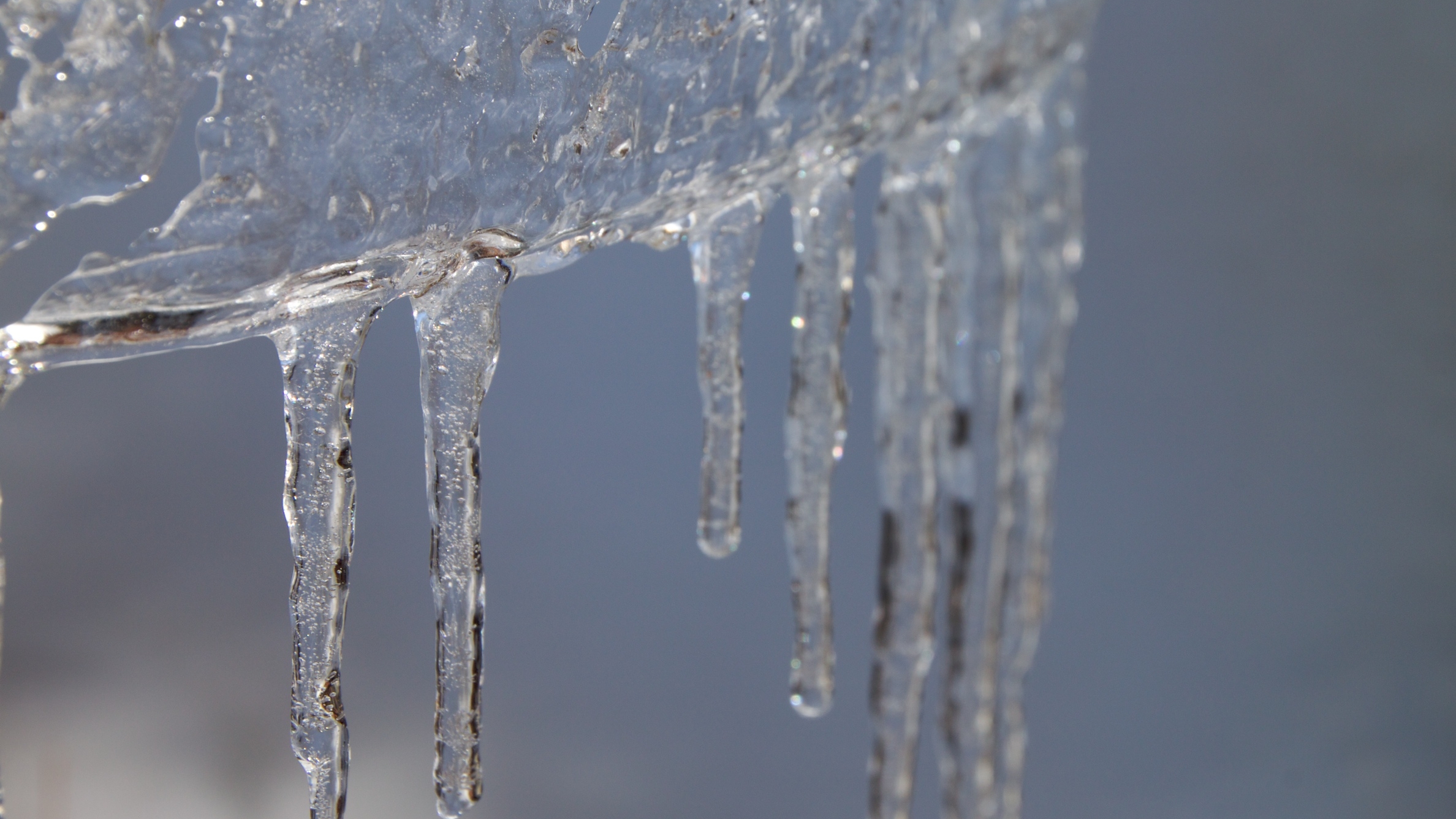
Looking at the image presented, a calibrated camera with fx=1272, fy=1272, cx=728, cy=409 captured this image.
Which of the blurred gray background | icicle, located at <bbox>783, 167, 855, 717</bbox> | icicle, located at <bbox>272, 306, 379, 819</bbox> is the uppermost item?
the blurred gray background

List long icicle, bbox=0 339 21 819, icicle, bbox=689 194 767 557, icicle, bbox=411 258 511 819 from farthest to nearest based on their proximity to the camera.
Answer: icicle, bbox=689 194 767 557 < icicle, bbox=411 258 511 819 < long icicle, bbox=0 339 21 819

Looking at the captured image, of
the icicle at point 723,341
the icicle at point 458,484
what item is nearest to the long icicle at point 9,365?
the icicle at point 458,484

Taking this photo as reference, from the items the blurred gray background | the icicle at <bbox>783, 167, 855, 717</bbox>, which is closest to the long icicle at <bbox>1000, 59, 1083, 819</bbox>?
the icicle at <bbox>783, 167, 855, 717</bbox>

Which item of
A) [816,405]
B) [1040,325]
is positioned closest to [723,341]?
[816,405]

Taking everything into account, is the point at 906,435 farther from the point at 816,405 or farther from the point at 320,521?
the point at 320,521

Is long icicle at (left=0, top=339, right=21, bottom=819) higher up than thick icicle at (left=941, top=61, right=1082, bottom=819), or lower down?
lower down

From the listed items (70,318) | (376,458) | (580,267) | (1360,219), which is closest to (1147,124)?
(1360,219)

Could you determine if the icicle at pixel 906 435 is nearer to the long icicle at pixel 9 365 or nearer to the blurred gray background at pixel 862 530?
the long icicle at pixel 9 365

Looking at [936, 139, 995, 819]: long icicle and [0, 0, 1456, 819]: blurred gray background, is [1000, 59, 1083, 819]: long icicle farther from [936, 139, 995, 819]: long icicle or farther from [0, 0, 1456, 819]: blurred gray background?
[0, 0, 1456, 819]: blurred gray background
